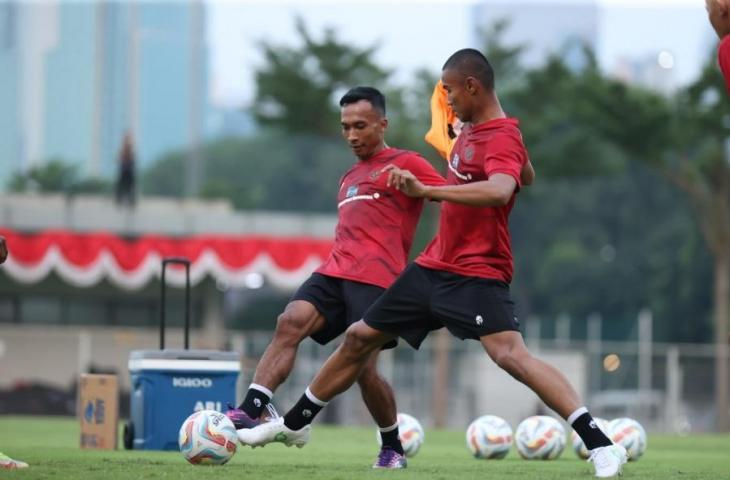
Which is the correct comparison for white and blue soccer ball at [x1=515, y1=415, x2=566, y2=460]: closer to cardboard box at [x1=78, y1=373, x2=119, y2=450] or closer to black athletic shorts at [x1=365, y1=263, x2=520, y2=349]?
cardboard box at [x1=78, y1=373, x2=119, y2=450]

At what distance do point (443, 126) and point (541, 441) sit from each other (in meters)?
3.17

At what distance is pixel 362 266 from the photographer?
32.3ft

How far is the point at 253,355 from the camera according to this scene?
32.5 m

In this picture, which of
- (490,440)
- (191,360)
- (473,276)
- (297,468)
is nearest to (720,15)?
(473,276)

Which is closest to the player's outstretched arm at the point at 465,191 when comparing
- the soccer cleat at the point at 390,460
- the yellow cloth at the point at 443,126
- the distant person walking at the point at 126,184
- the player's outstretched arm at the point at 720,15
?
A: the player's outstretched arm at the point at 720,15

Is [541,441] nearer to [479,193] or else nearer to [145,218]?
[479,193]

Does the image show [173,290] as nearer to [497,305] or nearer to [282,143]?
[497,305]

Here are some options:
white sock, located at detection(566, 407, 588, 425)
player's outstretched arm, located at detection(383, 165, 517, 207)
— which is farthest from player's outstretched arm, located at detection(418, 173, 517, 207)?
white sock, located at detection(566, 407, 588, 425)

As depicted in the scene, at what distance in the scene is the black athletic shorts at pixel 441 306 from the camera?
8.45 metres

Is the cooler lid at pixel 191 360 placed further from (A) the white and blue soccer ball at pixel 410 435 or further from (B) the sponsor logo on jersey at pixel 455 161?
(B) the sponsor logo on jersey at pixel 455 161

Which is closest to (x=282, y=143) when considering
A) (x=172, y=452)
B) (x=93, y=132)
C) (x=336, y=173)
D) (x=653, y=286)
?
(x=336, y=173)

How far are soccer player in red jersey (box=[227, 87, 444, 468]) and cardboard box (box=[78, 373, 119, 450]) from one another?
10.1 ft

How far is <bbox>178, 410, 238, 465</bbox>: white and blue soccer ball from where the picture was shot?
29.1 feet

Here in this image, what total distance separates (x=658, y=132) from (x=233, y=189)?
42118mm
